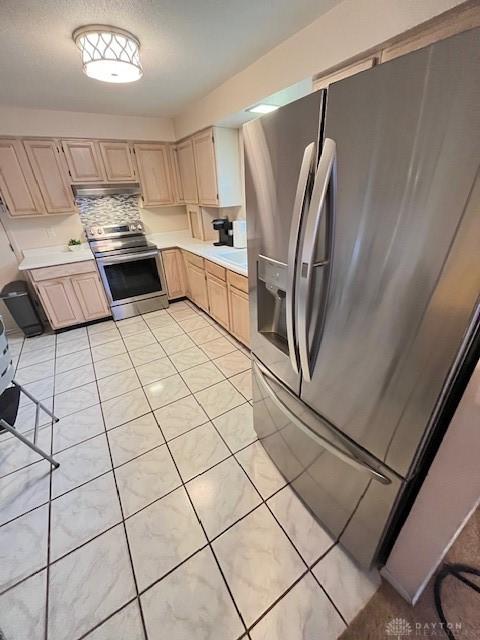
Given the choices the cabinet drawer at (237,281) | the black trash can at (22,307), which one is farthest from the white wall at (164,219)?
the cabinet drawer at (237,281)

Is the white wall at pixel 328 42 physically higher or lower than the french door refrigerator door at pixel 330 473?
higher

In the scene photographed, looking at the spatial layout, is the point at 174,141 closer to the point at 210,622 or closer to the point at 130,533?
the point at 130,533

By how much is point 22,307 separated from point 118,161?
2.05m

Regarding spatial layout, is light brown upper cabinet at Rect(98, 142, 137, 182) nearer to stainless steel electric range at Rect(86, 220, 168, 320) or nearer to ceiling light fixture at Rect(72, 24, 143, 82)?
stainless steel electric range at Rect(86, 220, 168, 320)

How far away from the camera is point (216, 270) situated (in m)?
2.70

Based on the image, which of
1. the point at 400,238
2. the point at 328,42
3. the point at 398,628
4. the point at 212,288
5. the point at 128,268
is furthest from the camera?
the point at 128,268

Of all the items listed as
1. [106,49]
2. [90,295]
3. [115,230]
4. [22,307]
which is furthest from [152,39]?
[22,307]

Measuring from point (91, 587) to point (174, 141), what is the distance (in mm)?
4120

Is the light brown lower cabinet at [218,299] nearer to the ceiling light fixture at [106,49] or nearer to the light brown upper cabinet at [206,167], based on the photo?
the light brown upper cabinet at [206,167]

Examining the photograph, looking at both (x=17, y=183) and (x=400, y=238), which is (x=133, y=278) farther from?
(x=400, y=238)

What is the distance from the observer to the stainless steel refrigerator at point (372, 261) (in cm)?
54

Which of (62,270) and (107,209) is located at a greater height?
(107,209)

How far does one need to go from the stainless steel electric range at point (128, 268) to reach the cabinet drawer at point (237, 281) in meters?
1.40

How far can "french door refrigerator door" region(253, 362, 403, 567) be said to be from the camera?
3.05ft
